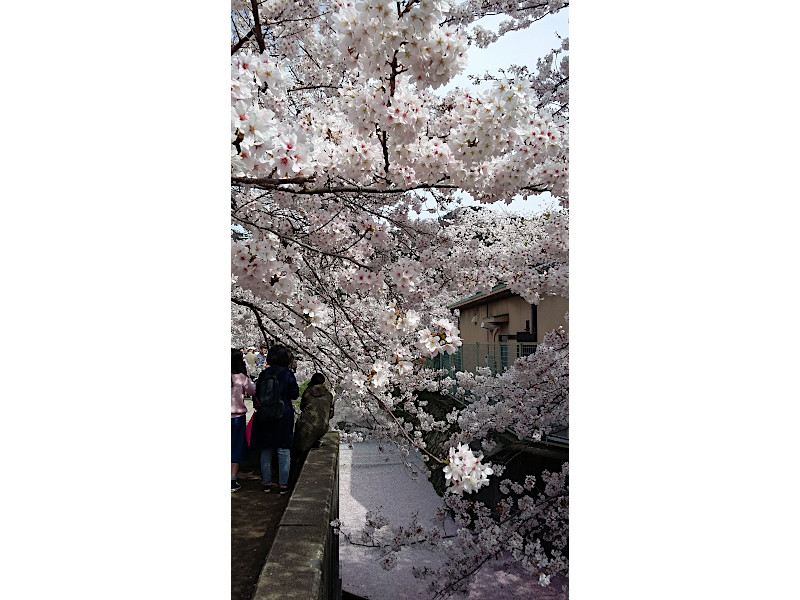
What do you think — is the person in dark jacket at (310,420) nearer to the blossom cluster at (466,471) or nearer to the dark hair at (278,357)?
the dark hair at (278,357)

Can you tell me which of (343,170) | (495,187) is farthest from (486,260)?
(343,170)

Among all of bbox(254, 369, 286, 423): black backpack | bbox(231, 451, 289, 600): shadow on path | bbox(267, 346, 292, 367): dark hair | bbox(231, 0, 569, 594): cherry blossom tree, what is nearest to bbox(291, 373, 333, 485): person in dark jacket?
bbox(231, 451, 289, 600): shadow on path

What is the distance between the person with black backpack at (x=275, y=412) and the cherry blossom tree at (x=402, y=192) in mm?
132

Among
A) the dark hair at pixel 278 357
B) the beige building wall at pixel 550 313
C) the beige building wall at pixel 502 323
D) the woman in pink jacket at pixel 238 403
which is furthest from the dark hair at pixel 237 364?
the beige building wall at pixel 550 313

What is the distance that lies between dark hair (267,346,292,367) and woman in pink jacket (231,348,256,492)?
137 millimetres

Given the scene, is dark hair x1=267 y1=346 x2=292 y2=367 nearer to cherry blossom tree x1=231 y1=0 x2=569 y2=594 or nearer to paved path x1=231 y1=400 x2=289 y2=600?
cherry blossom tree x1=231 y1=0 x2=569 y2=594

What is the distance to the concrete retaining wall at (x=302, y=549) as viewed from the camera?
1.27 meters

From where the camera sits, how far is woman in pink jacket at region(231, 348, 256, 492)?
2.20 metres

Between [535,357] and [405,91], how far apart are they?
1584 mm

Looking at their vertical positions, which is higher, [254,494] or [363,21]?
[363,21]

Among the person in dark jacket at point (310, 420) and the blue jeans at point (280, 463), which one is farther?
the person in dark jacket at point (310, 420)
